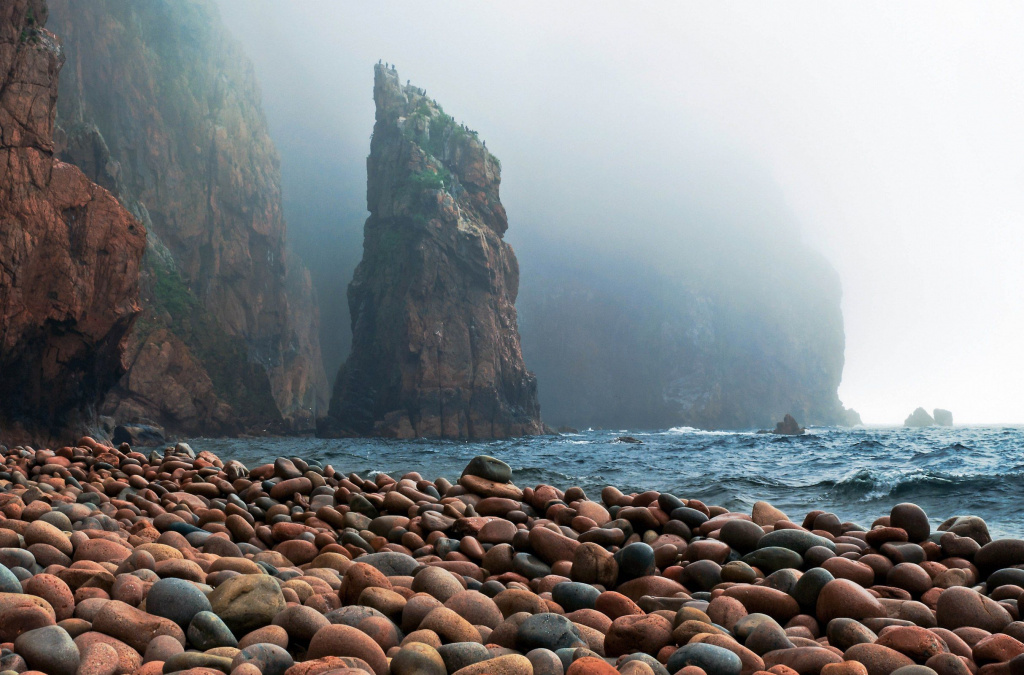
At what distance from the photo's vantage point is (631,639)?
2.82 metres

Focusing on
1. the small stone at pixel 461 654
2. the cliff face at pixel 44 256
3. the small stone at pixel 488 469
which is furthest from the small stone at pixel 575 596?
the cliff face at pixel 44 256

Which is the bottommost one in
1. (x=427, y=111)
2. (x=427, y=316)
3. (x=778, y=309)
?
(x=427, y=316)

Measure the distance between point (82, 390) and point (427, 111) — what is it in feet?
162

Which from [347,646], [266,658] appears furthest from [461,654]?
[266,658]

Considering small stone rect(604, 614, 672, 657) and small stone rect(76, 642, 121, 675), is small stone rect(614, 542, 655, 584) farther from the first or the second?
small stone rect(76, 642, 121, 675)

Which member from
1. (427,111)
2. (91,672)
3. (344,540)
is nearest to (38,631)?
(91,672)

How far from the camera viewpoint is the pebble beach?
2.40 metres

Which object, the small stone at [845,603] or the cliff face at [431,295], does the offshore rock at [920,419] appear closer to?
the cliff face at [431,295]

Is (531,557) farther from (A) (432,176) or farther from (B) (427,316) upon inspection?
(A) (432,176)

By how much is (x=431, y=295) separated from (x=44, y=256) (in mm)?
37303

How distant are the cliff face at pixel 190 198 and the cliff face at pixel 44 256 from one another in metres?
23.6

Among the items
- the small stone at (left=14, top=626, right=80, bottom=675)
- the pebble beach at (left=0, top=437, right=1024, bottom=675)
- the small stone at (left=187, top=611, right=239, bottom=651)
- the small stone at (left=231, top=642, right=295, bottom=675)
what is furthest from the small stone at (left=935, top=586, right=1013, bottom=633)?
the small stone at (left=14, top=626, right=80, bottom=675)

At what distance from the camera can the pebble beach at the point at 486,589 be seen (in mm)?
2404

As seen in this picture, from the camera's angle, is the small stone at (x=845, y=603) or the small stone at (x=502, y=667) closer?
the small stone at (x=502, y=667)
